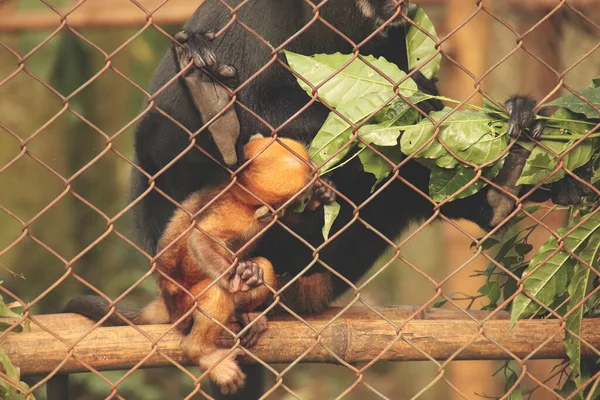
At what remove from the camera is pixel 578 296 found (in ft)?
7.32

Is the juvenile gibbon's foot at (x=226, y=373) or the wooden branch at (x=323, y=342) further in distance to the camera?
Result: the juvenile gibbon's foot at (x=226, y=373)

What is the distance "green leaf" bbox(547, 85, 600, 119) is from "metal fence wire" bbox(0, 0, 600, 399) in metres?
0.05

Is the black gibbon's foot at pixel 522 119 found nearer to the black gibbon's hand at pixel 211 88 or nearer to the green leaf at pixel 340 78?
the green leaf at pixel 340 78

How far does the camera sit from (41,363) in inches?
78.7

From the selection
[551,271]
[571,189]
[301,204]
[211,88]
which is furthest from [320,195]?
[571,189]

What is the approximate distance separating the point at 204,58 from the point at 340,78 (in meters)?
0.36

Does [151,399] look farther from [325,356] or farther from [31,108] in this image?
[325,356]

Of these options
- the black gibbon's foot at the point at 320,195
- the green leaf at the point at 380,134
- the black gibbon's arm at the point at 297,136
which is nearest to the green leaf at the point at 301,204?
the black gibbon's foot at the point at 320,195

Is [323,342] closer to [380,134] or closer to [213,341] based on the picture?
[213,341]

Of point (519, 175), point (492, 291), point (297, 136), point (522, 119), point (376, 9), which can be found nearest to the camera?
point (522, 119)

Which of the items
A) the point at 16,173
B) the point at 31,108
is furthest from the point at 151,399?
the point at 31,108

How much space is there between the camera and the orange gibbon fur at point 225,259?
7.00 ft

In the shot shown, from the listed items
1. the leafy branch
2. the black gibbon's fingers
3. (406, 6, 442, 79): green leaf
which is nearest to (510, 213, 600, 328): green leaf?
the leafy branch

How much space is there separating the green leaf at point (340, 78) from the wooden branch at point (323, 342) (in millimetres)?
593
